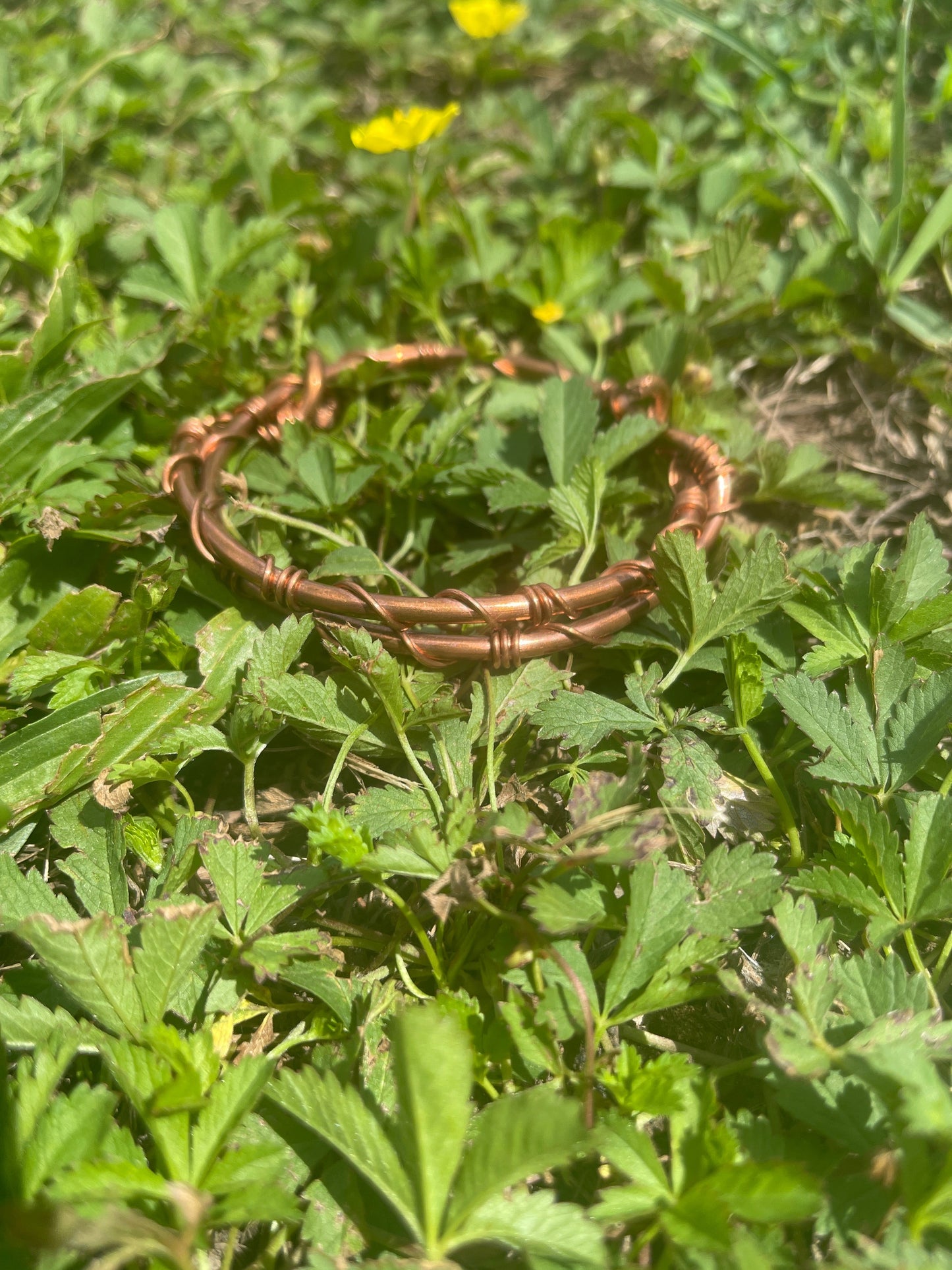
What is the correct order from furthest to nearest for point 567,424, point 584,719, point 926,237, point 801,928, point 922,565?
point 926,237 < point 567,424 < point 922,565 < point 584,719 < point 801,928

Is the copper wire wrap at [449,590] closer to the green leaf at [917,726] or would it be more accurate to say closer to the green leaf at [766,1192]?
the green leaf at [917,726]

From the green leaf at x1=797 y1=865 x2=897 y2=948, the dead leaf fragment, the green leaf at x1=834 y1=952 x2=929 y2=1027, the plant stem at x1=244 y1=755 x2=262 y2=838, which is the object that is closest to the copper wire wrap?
the plant stem at x1=244 y1=755 x2=262 y2=838

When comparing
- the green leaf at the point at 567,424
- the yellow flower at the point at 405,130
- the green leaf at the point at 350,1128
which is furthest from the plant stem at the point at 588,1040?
the yellow flower at the point at 405,130

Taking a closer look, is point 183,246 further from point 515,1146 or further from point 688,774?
point 515,1146

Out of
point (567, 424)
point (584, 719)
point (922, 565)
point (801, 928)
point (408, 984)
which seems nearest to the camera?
point (801, 928)

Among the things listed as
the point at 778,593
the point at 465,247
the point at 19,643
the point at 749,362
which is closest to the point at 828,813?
the point at 778,593

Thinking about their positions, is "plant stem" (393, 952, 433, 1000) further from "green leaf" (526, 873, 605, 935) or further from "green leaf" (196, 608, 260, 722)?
"green leaf" (196, 608, 260, 722)

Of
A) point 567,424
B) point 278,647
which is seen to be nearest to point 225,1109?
point 278,647
